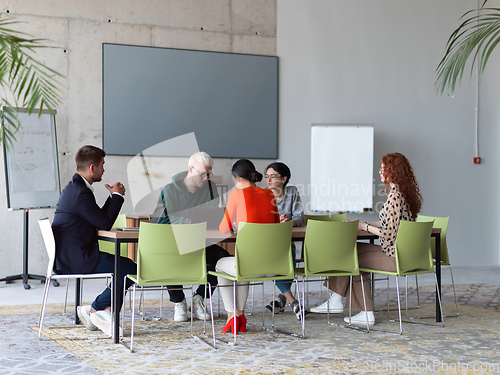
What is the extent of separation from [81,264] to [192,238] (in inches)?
34.2

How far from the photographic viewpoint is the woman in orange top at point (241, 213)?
4762 mm

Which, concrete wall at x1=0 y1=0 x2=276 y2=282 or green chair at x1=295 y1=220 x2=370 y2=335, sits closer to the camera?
green chair at x1=295 y1=220 x2=370 y2=335

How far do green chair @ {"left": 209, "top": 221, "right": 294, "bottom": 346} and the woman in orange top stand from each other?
0.22m

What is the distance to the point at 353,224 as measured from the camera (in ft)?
16.0

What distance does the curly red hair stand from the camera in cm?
507

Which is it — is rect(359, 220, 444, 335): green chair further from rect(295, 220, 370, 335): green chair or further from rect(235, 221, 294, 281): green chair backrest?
rect(235, 221, 294, 281): green chair backrest

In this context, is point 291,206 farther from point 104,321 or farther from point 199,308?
point 104,321

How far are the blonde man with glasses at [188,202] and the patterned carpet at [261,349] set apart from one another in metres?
0.19

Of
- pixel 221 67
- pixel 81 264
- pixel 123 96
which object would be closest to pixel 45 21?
pixel 123 96

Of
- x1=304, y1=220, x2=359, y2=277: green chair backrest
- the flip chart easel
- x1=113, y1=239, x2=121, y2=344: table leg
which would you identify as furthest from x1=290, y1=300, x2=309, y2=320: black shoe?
the flip chart easel

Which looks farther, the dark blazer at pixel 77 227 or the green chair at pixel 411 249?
the green chair at pixel 411 249

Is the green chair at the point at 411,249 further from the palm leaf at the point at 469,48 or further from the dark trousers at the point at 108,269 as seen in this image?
the dark trousers at the point at 108,269

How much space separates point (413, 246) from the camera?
500cm

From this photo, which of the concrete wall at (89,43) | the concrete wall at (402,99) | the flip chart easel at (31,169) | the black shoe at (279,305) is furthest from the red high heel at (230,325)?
the concrete wall at (402,99)
